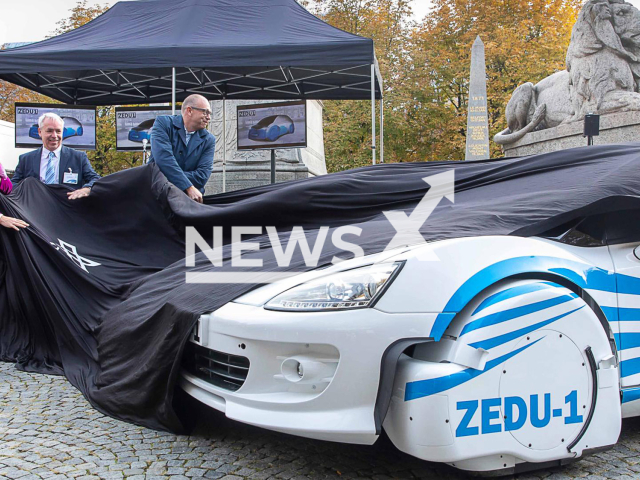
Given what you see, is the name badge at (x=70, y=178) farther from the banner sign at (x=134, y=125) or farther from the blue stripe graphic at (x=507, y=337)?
the banner sign at (x=134, y=125)

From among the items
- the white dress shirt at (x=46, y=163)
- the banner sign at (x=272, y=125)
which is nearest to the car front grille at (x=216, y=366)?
the white dress shirt at (x=46, y=163)

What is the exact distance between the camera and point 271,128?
433 inches

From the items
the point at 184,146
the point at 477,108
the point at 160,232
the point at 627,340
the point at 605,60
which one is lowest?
the point at 627,340

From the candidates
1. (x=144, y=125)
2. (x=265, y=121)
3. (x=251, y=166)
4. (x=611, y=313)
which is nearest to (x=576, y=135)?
(x=265, y=121)

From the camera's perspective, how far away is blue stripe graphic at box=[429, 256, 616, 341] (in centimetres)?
196

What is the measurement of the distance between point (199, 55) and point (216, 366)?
6.96 metres

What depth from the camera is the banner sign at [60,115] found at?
1146 centimetres

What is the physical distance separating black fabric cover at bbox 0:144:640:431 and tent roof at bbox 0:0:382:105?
189 inches

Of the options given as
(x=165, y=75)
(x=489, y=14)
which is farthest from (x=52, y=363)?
(x=489, y=14)

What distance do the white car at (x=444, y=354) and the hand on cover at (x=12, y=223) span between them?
7.21ft

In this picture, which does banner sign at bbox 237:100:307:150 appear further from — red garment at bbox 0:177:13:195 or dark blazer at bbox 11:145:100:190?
red garment at bbox 0:177:13:195

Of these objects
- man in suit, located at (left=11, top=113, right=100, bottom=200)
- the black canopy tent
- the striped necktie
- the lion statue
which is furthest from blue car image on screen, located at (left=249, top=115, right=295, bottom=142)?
the striped necktie

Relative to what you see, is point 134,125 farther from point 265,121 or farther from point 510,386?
point 510,386

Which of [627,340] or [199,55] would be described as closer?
[627,340]
